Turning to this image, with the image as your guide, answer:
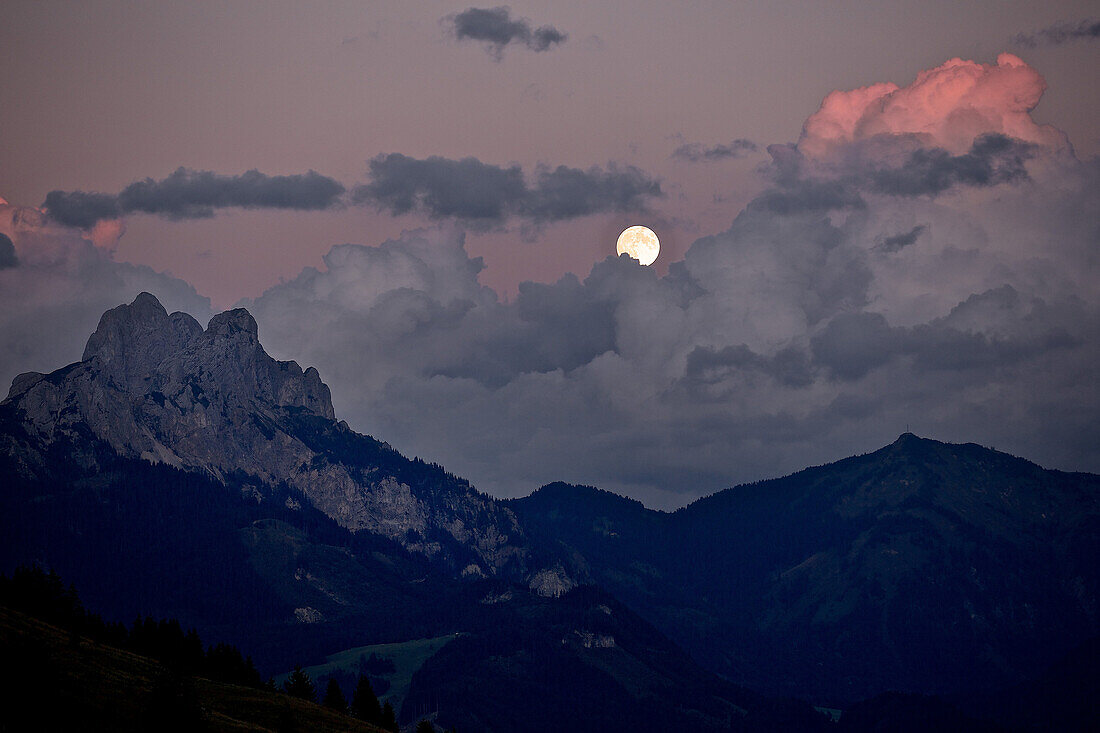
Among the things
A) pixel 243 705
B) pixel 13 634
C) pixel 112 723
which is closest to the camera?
pixel 112 723

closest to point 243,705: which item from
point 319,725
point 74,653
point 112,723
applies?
point 319,725

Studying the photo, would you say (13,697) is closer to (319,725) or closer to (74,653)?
(74,653)

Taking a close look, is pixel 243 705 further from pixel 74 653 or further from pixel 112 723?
pixel 112 723

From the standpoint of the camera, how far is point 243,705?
191 meters

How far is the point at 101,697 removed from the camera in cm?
16125

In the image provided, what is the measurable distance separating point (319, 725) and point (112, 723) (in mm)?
44065

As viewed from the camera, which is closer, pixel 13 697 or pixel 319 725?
pixel 13 697

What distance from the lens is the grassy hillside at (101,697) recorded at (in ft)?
477

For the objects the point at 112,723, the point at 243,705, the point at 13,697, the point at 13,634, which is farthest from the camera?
the point at 243,705

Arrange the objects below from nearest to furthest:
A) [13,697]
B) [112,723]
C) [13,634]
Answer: [13,697]
[112,723]
[13,634]

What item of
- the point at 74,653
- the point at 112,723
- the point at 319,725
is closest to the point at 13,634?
the point at 74,653

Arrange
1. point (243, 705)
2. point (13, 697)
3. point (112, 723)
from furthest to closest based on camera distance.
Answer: point (243, 705), point (112, 723), point (13, 697)

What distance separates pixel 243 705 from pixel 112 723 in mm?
39402

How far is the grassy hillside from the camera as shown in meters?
145
